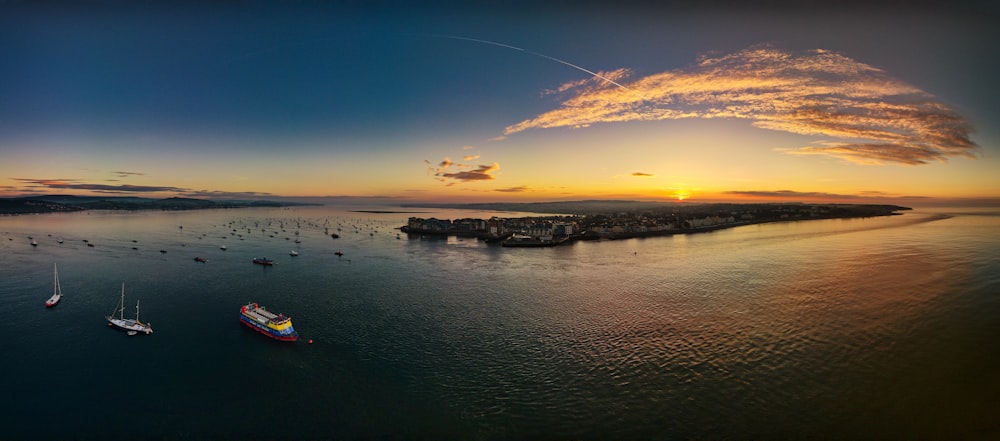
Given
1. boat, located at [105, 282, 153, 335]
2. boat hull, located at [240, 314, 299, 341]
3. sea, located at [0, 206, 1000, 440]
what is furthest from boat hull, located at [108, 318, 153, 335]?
boat hull, located at [240, 314, 299, 341]

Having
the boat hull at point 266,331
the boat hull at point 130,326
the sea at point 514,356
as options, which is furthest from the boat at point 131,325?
the boat hull at point 266,331

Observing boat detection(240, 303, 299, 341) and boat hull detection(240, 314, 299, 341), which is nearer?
boat hull detection(240, 314, 299, 341)

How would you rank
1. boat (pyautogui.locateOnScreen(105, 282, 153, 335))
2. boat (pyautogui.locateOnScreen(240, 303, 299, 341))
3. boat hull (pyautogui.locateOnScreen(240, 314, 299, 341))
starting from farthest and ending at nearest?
boat (pyautogui.locateOnScreen(105, 282, 153, 335)), boat (pyautogui.locateOnScreen(240, 303, 299, 341)), boat hull (pyautogui.locateOnScreen(240, 314, 299, 341))

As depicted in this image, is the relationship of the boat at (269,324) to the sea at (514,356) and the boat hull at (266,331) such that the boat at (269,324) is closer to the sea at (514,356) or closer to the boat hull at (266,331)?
the boat hull at (266,331)

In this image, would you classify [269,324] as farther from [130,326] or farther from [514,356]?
[514,356]

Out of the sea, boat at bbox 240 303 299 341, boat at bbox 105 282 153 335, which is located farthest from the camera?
boat at bbox 105 282 153 335

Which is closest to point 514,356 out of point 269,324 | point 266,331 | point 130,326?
point 269,324

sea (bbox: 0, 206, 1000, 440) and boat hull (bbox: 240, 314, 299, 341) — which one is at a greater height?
boat hull (bbox: 240, 314, 299, 341)

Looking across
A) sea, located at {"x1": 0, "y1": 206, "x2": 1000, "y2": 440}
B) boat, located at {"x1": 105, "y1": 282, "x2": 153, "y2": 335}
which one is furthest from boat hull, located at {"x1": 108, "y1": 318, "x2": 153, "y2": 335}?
sea, located at {"x1": 0, "y1": 206, "x2": 1000, "y2": 440}

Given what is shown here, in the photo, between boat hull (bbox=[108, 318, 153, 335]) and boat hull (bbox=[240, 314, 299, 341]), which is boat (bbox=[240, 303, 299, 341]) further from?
boat hull (bbox=[108, 318, 153, 335])
